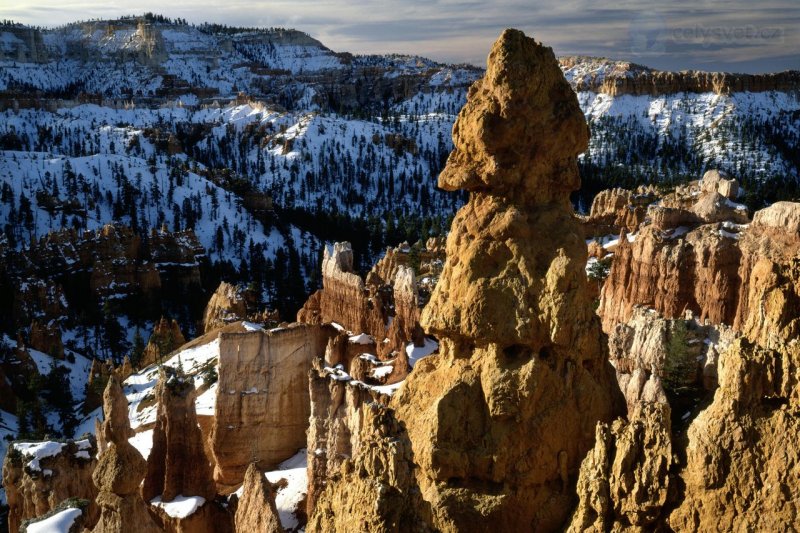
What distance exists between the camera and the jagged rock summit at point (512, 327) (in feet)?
27.8

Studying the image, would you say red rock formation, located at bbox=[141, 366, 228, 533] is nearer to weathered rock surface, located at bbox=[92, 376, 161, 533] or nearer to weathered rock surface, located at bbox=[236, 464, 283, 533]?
weathered rock surface, located at bbox=[236, 464, 283, 533]

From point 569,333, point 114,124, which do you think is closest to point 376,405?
point 569,333

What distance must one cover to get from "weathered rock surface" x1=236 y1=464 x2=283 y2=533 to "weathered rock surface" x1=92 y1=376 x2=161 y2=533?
6.05 feet

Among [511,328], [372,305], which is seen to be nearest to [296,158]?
[372,305]

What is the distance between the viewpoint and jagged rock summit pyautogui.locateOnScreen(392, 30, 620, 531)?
846cm

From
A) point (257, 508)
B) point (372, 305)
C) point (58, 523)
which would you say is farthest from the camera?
point (372, 305)

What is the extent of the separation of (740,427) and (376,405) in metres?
3.27

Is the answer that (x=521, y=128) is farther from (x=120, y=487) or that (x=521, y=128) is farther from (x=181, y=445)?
(x=181, y=445)

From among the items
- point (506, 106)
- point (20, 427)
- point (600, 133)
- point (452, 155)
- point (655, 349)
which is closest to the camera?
point (506, 106)

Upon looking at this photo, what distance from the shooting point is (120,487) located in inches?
447

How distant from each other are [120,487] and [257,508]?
2.60 meters

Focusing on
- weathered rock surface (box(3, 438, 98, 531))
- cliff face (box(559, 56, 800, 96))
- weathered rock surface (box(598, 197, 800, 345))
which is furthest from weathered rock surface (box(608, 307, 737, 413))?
cliff face (box(559, 56, 800, 96))

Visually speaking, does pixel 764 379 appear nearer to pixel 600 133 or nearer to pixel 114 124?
pixel 600 133

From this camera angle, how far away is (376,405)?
7.13 meters
